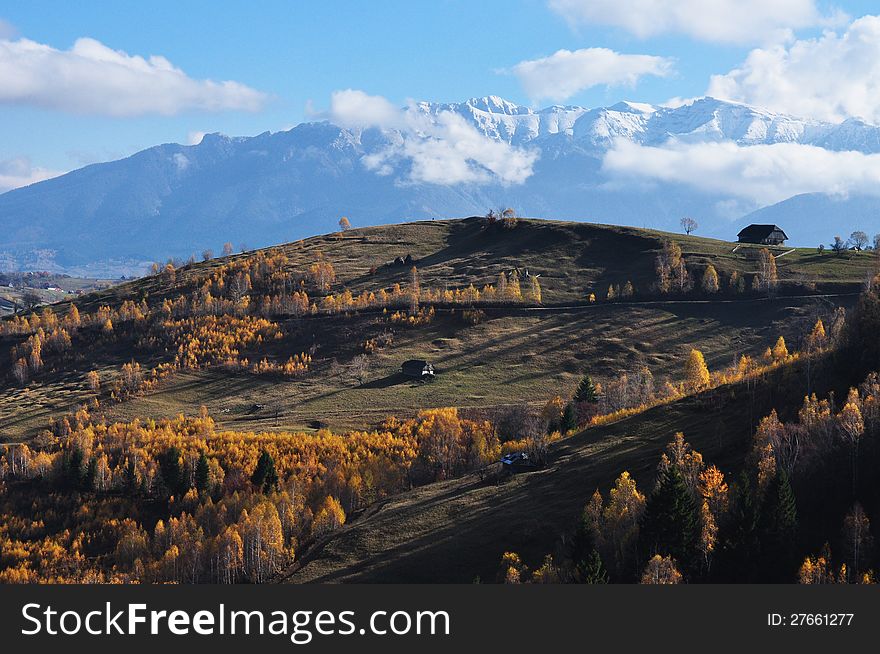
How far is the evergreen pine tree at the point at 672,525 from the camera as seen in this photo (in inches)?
2680

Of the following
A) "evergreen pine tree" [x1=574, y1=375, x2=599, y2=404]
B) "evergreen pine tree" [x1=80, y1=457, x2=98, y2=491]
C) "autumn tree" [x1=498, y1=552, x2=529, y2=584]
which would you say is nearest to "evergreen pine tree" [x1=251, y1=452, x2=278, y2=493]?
"evergreen pine tree" [x1=80, y1=457, x2=98, y2=491]

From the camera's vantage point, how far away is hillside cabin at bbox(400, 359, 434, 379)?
19288 centimetres

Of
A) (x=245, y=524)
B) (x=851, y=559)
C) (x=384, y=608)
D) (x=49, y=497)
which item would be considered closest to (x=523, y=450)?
(x=245, y=524)

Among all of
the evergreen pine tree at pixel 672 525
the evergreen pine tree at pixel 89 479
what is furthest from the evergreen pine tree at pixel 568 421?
the evergreen pine tree at pixel 89 479

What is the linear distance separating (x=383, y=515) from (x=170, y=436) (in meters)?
72.2

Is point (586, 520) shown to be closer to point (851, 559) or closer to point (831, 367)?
point (851, 559)

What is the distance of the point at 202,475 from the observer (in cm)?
14025

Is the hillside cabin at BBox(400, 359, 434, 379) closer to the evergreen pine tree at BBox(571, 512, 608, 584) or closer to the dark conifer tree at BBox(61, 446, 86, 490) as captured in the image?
the dark conifer tree at BBox(61, 446, 86, 490)

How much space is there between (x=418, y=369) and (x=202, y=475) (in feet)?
222

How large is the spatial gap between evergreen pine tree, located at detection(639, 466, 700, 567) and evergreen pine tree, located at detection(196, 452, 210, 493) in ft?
302

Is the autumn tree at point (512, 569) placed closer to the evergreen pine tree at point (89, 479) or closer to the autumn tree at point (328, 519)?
the autumn tree at point (328, 519)

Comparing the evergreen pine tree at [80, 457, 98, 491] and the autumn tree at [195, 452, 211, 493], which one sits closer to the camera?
the autumn tree at [195, 452, 211, 493]

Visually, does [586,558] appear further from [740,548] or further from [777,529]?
[777,529]

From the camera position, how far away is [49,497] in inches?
5669
